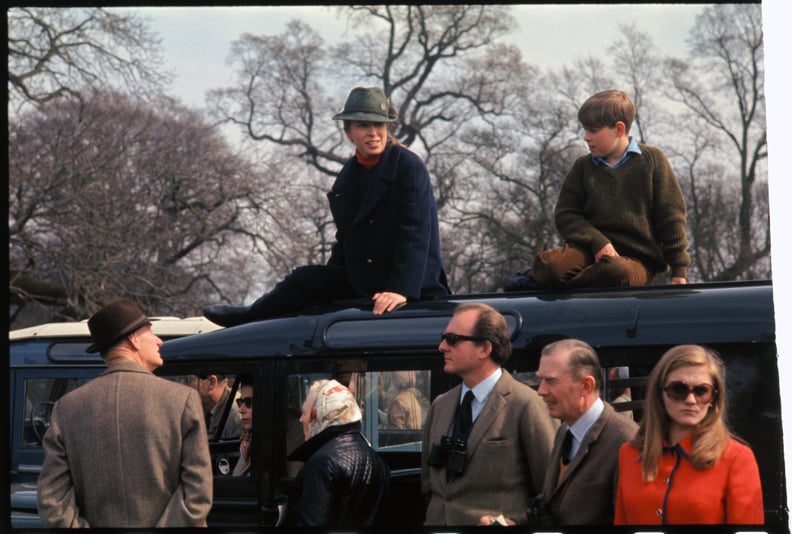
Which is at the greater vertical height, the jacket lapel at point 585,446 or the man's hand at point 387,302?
the man's hand at point 387,302

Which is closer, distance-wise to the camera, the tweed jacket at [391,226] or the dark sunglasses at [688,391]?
the dark sunglasses at [688,391]

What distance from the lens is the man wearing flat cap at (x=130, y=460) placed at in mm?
4797

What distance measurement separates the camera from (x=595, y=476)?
14.9 feet

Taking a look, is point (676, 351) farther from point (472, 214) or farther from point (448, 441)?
point (472, 214)

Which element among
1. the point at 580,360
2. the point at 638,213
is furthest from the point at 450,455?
the point at 638,213

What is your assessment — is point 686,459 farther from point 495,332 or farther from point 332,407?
point 332,407

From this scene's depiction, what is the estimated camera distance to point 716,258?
12234 mm

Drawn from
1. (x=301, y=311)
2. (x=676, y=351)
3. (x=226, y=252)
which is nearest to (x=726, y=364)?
(x=676, y=351)

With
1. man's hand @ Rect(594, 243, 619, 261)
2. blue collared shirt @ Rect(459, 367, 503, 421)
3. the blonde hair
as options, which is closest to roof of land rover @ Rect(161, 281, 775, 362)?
man's hand @ Rect(594, 243, 619, 261)

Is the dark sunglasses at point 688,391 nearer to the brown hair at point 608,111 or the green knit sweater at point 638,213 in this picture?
the green knit sweater at point 638,213

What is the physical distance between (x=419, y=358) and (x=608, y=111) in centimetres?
153

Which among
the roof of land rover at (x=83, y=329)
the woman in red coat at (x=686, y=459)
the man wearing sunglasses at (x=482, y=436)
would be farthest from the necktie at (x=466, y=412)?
the roof of land rover at (x=83, y=329)

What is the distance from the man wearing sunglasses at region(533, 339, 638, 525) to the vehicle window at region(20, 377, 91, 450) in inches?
213

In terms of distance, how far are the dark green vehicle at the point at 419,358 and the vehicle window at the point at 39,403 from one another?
3455 mm
